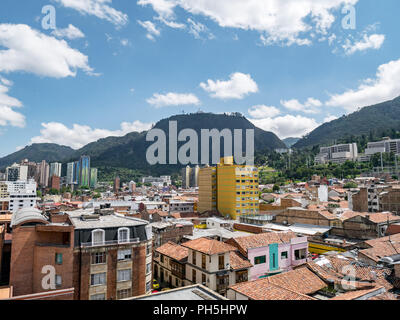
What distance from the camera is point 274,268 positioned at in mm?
24781

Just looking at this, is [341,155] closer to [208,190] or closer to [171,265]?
[208,190]

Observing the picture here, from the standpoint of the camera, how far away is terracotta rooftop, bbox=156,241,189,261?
24.7 meters

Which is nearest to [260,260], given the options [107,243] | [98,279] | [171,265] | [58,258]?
[171,265]

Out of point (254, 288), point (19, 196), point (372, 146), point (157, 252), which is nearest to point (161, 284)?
point (157, 252)

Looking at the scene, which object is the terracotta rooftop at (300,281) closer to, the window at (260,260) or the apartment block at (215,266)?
the apartment block at (215,266)

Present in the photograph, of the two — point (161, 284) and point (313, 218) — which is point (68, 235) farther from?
point (313, 218)

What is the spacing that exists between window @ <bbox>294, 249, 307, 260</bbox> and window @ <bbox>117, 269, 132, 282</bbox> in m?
16.1

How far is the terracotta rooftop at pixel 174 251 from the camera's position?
81.1 feet

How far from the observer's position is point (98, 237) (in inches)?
746

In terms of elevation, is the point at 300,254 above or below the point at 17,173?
below

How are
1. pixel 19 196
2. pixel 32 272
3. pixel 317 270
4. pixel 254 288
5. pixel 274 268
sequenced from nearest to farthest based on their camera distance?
pixel 254 288, pixel 32 272, pixel 317 270, pixel 274 268, pixel 19 196

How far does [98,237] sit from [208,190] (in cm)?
5278
